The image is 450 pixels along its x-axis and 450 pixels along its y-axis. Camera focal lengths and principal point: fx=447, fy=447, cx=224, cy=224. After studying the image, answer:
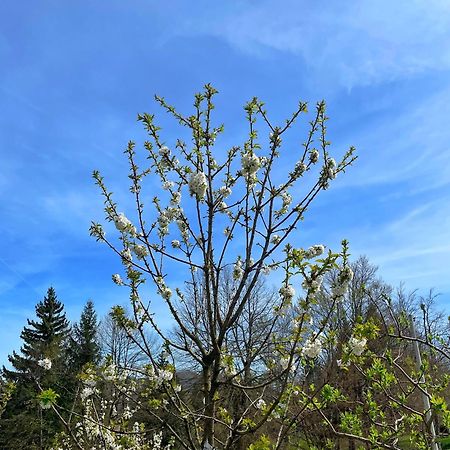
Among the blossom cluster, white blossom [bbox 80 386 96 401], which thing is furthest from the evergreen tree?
the blossom cluster

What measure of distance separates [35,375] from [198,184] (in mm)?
13427

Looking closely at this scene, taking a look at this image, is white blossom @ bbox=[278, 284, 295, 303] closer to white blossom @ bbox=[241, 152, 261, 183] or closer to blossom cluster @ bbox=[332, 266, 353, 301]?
blossom cluster @ bbox=[332, 266, 353, 301]

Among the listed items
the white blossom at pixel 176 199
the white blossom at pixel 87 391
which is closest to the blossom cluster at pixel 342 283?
the white blossom at pixel 176 199

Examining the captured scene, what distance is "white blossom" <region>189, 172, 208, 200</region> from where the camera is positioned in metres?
2.83

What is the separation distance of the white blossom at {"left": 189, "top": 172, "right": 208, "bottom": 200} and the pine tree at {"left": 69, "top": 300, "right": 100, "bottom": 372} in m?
22.8

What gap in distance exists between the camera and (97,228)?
A: 320 centimetres

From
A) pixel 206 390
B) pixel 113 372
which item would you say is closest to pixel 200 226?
pixel 206 390

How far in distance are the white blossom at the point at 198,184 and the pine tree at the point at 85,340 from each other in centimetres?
2276

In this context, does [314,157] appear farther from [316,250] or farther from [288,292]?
[288,292]

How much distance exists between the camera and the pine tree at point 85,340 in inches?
959

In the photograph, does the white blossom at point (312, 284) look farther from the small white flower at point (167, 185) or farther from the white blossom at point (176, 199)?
the small white flower at point (167, 185)

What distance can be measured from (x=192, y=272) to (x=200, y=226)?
46 centimetres

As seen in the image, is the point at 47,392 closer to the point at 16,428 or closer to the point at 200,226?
the point at 200,226

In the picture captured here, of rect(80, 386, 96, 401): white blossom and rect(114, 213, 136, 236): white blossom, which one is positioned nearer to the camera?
rect(114, 213, 136, 236): white blossom
